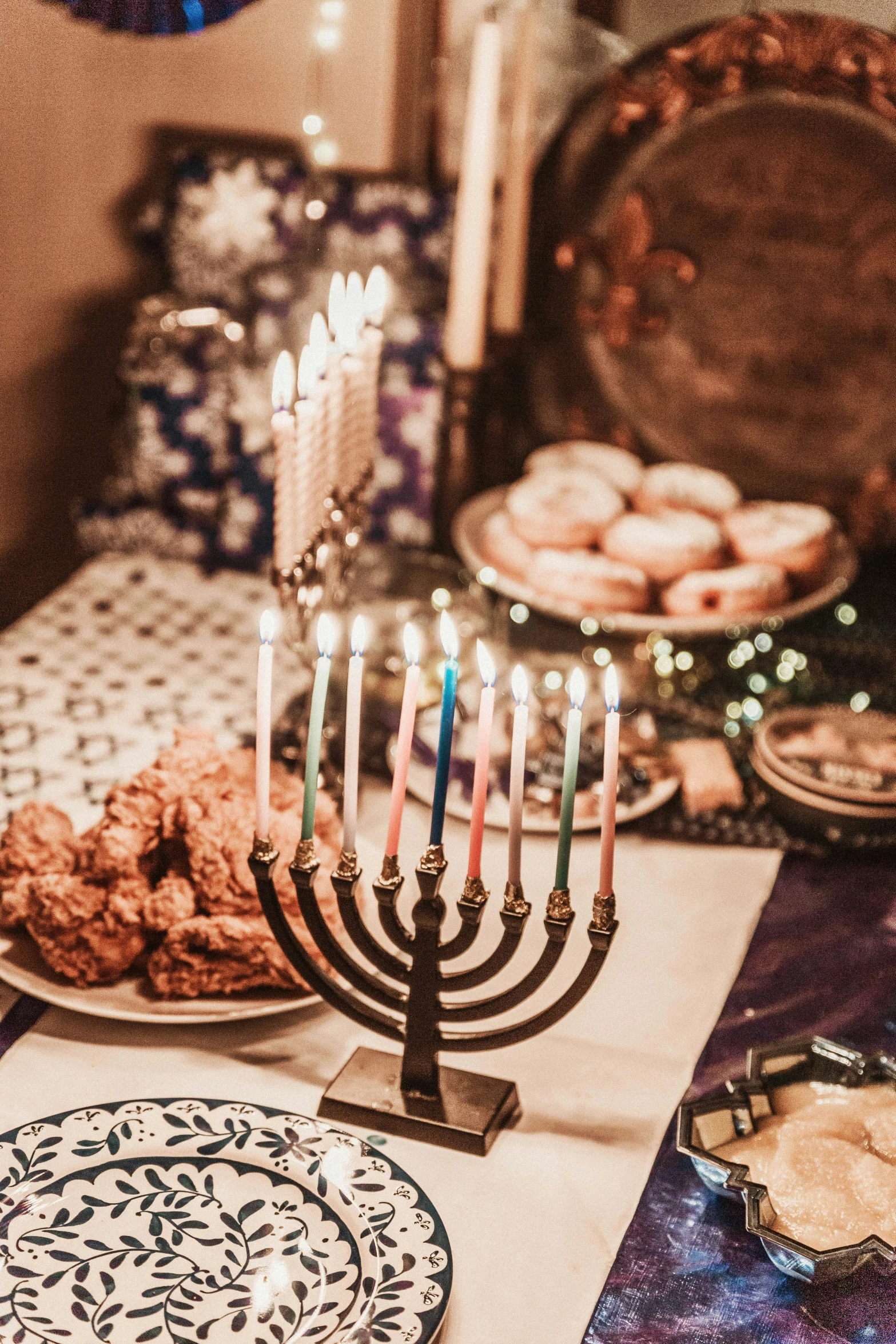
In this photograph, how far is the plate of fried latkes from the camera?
1.13 metres

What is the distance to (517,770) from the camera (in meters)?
0.94

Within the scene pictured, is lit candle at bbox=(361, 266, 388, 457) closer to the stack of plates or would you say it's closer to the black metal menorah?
the stack of plates

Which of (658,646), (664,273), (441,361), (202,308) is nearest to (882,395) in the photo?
(664,273)

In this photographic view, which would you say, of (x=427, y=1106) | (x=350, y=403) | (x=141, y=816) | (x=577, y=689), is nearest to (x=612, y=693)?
(x=577, y=689)

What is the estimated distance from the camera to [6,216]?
6.05 feet

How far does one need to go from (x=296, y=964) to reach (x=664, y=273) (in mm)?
1321

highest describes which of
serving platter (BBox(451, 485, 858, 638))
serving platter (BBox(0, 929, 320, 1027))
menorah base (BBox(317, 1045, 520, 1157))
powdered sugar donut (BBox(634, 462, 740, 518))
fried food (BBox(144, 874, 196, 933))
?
powdered sugar donut (BBox(634, 462, 740, 518))

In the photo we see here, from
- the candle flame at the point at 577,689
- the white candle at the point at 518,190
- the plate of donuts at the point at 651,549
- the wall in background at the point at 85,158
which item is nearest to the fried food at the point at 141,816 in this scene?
the candle flame at the point at 577,689

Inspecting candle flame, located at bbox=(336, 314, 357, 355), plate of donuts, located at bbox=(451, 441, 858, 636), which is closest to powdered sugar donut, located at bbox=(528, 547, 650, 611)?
plate of donuts, located at bbox=(451, 441, 858, 636)

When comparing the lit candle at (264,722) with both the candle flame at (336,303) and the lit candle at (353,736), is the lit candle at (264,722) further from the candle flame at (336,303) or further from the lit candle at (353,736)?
the candle flame at (336,303)

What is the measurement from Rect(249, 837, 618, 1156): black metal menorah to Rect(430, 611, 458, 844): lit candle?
2 centimetres

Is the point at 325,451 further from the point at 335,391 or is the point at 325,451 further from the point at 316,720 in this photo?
the point at 316,720

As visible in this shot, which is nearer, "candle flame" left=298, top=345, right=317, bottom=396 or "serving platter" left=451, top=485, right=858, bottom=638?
"candle flame" left=298, top=345, right=317, bottom=396

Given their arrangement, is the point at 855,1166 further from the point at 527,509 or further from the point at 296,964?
the point at 527,509
